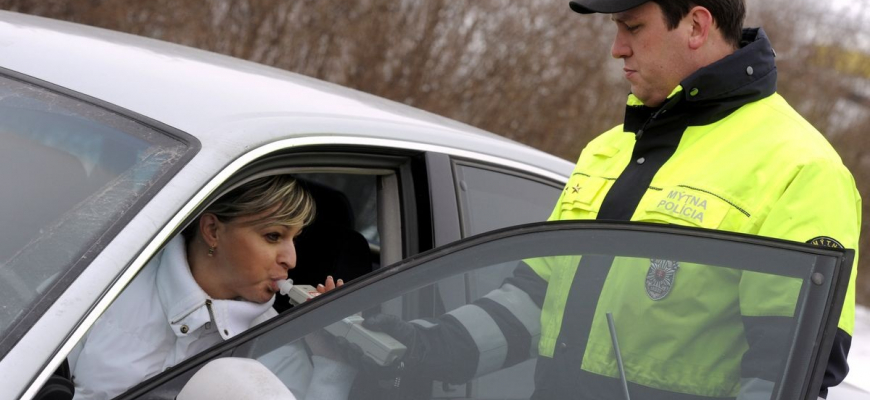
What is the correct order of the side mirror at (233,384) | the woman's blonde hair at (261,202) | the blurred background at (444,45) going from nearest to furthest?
the side mirror at (233,384) < the woman's blonde hair at (261,202) < the blurred background at (444,45)

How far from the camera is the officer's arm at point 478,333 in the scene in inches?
65.0

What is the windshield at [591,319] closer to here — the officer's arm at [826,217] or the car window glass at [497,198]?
the officer's arm at [826,217]

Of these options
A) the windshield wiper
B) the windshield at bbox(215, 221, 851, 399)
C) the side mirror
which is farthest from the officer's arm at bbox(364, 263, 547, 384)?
the side mirror

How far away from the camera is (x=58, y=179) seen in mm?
1914

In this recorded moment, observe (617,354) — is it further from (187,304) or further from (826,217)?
(187,304)

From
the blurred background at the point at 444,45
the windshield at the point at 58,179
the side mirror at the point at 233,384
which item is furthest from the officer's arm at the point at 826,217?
the blurred background at the point at 444,45

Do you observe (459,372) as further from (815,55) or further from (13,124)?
(815,55)

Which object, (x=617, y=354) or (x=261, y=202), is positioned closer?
(x=617, y=354)

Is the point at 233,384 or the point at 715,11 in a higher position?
the point at 715,11

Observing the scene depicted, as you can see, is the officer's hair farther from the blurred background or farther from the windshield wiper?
the blurred background

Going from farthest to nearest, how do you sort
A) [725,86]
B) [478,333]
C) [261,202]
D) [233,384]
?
1. [261,202]
2. [725,86]
3. [478,333]
4. [233,384]

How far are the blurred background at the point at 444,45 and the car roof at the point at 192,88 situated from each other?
4.68 metres

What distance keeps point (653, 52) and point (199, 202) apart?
3.53 ft

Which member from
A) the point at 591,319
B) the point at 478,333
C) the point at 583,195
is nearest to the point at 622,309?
the point at 591,319
